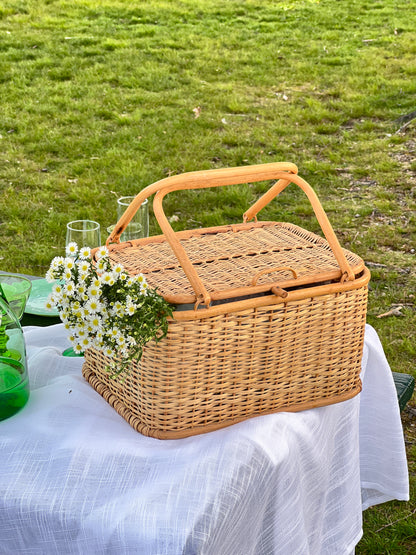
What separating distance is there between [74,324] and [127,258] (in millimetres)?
301

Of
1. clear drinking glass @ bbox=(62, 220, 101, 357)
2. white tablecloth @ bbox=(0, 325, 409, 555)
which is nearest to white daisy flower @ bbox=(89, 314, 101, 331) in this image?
white tablecloth @ bbox=(0, 325, 409, 555)

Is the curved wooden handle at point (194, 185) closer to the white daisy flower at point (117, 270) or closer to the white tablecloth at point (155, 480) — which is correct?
the white daisy flower at point (117, 270)

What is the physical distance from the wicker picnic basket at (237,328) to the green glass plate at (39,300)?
1.32 ft

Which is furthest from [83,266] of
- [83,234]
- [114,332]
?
[83,234]

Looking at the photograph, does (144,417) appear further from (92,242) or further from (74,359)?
(92,242)

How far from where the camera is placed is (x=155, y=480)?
4.03ft

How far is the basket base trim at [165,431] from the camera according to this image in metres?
1.35

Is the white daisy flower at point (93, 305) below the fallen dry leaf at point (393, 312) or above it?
above

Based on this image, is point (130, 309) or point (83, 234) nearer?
point (130, 309)

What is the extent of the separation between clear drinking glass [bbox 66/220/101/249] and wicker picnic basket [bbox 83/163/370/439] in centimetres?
17

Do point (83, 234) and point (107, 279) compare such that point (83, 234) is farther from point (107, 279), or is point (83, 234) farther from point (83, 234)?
point (107, 279)

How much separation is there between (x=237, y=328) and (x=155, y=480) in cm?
32

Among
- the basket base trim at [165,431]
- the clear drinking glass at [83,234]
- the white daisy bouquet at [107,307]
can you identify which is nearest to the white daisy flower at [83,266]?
the white daisy bouquet at [107,307]

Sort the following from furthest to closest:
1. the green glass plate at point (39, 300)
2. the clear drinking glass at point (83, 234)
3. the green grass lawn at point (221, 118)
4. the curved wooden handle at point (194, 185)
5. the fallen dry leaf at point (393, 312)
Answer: the green grass lawn at point (221, 118) < the fallen dry leaf at point (393, 312) < the green glass plate at point (39, 300) < the clear drinking glass at point (83, 234) < the curved wooden handle at point (194, 185)
